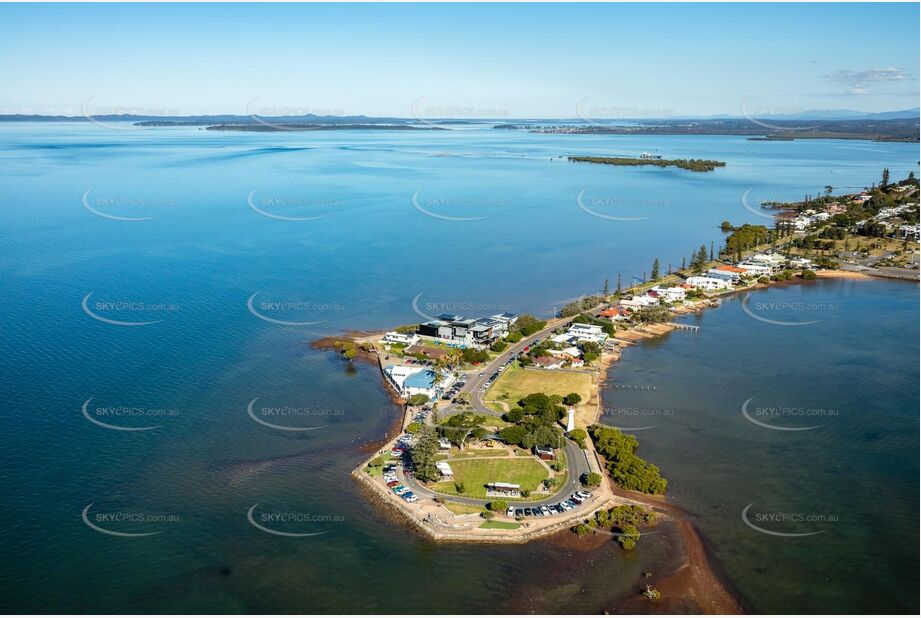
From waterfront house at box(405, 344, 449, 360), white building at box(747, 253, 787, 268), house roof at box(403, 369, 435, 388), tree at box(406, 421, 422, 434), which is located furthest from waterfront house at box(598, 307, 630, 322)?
white building at box(747, 253, 787, 268)

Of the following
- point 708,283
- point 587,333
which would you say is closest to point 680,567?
point 587,333

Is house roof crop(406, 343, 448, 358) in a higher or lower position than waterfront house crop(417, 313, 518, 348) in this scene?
lower

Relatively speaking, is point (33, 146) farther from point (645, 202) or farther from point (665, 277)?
point (665, 277)

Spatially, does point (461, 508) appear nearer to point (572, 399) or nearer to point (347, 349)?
point (572, 399)

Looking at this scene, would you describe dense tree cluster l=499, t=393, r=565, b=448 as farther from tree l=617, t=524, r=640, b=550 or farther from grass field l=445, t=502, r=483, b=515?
tree l=617, t=524, r=640, b=550

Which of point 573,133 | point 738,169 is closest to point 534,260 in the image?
point 738,169

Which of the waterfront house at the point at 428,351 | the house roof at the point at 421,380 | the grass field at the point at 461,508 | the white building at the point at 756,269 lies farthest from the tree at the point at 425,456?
the white building at the point at 756,269

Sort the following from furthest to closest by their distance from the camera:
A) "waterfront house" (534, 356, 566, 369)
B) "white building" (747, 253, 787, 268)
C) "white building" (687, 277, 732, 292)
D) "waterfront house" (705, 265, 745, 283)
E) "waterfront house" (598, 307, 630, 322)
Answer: "white building" (747, 253, 787, 268) < "waterfront house" (705, 265, 745, 283) < "white building" (687, 277, 732, 292) < "waterfront house" (598, 307, 630, 322) < "waterfront house" (534, 356, 566, 369)

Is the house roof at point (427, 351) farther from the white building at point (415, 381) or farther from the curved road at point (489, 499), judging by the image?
the curved road at point (489, 499)
